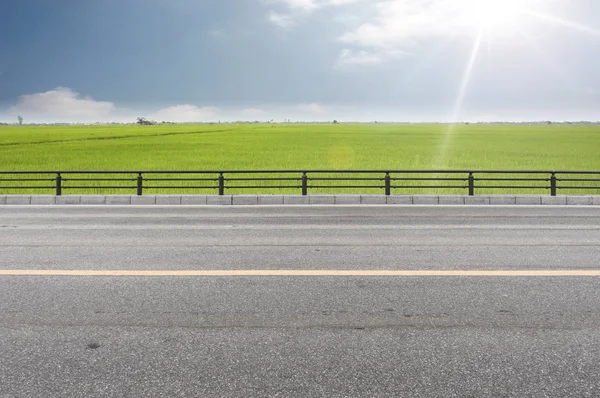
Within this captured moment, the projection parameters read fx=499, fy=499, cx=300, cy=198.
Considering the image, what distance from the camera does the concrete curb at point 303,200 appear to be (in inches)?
604

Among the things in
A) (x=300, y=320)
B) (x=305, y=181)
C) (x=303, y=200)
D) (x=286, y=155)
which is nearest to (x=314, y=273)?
(x=300, y=320)

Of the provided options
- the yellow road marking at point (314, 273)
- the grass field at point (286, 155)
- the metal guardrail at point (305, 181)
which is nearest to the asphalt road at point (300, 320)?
the yellow road marking at point (314, 273)

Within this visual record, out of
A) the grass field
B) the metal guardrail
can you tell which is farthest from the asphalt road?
the grass field

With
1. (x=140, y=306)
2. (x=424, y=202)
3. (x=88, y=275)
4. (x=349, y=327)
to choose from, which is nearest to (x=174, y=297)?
(x=140, y=306)

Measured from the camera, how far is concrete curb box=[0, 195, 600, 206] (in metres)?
15.4

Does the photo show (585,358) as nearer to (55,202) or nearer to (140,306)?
(140,306)

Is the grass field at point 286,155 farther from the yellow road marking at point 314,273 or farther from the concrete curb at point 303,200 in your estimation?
the yellow road marking at point 314,273

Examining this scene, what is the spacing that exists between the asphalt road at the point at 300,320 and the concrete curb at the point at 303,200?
6319 mm

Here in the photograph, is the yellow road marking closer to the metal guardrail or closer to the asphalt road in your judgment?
the asphalt road

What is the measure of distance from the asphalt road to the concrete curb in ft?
20.7

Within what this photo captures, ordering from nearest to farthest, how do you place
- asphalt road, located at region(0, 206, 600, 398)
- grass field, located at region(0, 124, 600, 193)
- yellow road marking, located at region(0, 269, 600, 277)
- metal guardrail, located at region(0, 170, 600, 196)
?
asphalt road, located at region(0, 206, 600, 398)
yellow road marking, located at region(0, 269, 600, 277)
metal guardrail, located at region(0, 170, 600, 196)
grass field, located at region(0, 124, 600, 193)

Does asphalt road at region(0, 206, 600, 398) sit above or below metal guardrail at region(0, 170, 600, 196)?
below

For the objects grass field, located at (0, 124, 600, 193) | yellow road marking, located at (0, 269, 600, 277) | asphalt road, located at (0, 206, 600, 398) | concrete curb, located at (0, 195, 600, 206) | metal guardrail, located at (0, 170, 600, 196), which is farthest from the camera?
grass field, located at (0, 124, 600, 193)

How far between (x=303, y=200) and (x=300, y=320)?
1102 centimetres
